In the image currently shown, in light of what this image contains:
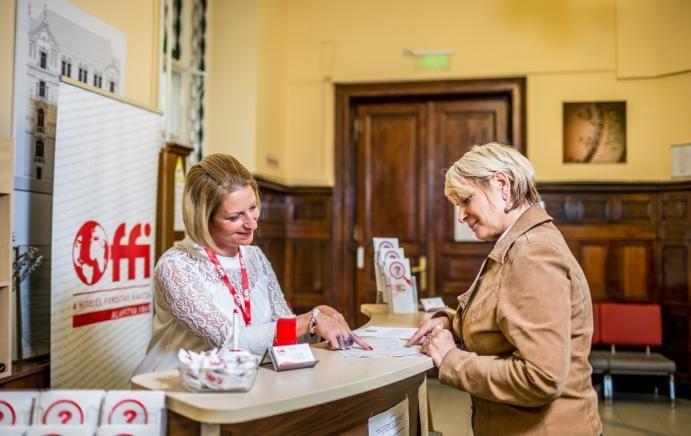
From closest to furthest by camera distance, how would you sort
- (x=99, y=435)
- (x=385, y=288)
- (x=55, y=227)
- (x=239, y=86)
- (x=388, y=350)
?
(x=99, y=435)
(x=388, y=350)
(x=55, y=227)
(x=385, y=288)
(x=239, y=86)

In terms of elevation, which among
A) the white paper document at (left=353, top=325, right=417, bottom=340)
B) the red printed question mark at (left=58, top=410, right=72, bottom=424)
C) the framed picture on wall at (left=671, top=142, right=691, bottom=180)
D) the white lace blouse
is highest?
the framed picture on wall at (left=671, top=142, right=691, bottom=180)

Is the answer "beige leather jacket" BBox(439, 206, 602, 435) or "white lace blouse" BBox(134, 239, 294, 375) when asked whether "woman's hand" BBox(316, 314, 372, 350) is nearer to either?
"white lace blouse" BBox(134, 239, 294, 375)

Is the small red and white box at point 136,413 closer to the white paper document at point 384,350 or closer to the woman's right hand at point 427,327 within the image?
the white paper document at point 384,350

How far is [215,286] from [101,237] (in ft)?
5.31

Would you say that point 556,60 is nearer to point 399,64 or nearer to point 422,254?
point 399,64

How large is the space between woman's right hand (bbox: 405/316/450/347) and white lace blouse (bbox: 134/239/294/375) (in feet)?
1.85

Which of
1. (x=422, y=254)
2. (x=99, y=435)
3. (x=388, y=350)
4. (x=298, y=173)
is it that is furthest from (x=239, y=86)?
(x=99, y=435)

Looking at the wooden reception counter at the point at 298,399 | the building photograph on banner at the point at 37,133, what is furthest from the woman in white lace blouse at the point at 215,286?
the building photograph on banner at the point at 37,133

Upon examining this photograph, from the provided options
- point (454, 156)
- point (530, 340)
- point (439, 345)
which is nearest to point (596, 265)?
point (454, 156)

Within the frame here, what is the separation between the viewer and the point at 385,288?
3766 millimetres

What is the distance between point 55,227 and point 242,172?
4.69 feet

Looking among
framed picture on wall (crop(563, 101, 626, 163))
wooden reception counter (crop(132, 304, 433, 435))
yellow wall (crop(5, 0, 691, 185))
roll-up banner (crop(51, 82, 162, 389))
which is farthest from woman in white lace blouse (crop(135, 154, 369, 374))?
framed picture on wall (crop(563, 101, 626, 163))

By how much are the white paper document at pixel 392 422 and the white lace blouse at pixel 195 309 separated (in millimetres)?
475

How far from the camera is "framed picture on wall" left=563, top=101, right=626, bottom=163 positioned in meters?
5.98
